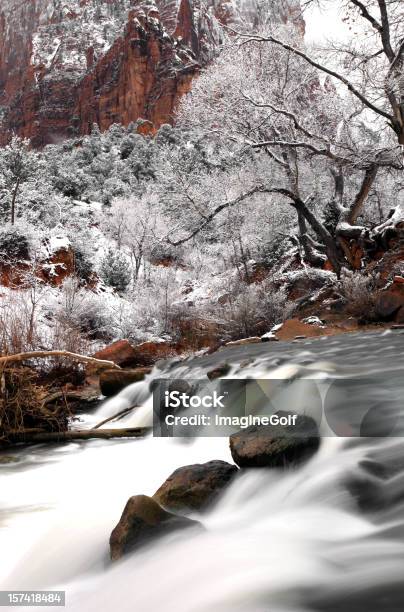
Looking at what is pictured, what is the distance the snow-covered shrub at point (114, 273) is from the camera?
851 inches

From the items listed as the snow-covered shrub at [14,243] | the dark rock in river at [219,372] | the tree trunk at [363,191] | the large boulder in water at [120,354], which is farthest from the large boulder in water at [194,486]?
the snow-covered shrub at [14,243]

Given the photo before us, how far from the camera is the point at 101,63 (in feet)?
242

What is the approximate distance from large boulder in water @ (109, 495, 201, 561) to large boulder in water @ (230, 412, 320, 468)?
0.52 m

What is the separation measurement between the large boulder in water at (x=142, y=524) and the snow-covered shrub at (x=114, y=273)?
1989 cm

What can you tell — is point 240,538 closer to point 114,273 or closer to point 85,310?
point 85,310

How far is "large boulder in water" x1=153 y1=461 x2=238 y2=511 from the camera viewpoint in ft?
7.19

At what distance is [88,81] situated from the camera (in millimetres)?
74000

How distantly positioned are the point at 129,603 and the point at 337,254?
11195 mm

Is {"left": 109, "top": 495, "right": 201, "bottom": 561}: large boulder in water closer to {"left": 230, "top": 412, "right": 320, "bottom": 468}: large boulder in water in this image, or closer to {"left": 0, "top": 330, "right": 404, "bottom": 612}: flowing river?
{"left": 0, "top": 330, "right": 404, "bottom": 612}: flowing river

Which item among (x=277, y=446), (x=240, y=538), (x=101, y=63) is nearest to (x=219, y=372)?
(x=277, y=446)

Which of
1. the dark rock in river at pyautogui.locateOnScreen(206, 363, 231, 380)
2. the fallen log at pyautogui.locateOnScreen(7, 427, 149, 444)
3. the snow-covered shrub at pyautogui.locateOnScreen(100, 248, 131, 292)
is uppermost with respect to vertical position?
the snow-covered shrub at pyautogui.locateOnScreen(100, 248, 131, 292)

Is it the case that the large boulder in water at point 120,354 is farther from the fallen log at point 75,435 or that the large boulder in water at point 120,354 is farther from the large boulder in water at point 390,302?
the large boulder in water at point 390,302

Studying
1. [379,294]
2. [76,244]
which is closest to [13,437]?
[379,294]

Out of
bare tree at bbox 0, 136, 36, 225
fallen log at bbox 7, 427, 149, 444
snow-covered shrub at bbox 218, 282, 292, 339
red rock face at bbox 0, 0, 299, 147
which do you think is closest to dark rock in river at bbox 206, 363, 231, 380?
fallen log at bbox 7, 427, 149, 444
